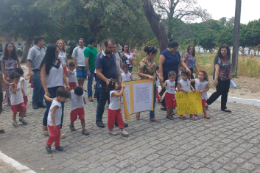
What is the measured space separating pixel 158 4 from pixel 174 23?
3776 millimetres

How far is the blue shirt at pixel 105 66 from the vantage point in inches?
205

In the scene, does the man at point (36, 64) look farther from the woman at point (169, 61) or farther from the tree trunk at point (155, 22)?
the tree trunk at point (155, 22)

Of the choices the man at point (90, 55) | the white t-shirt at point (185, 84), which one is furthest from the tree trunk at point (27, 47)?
the white t-shirt at point (185, 84)

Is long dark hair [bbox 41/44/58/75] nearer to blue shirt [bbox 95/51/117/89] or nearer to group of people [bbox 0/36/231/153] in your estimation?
group of people [bbox 0/36/231/153]

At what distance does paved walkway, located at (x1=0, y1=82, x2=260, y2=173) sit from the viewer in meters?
3.71

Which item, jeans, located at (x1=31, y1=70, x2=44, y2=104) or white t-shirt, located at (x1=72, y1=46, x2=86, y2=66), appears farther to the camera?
white t-shirt, located at (x1=72, y1=46, x2=86, y2=66)

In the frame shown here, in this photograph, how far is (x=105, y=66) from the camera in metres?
5.26

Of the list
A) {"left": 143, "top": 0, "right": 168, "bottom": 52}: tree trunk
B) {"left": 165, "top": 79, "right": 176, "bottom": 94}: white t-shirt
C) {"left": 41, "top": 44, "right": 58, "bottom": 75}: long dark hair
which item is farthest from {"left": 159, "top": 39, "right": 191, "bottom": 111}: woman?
{"left": 143, "top": 0, "right": 168, "bottom": 52}: tree trunk

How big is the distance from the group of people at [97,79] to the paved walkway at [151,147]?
236 mm

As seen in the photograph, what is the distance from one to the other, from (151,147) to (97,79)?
200 cm

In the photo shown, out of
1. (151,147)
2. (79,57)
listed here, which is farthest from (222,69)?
(79,57)

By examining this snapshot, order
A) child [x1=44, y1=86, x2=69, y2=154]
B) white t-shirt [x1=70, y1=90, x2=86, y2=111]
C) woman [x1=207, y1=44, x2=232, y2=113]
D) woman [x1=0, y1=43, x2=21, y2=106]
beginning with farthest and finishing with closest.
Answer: woman [x1=0, y1=43, x2=21, y2=106], woman [x1=207, y1=44, x2=232, y2=113], white t-shirt [x1=70, y1=90, x2=86, y2=111], child [x1=44, y1=86, x2=69, y2=154]

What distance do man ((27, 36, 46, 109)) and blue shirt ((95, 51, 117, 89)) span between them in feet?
7.66

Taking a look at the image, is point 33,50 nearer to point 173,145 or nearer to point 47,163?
point 47,163
